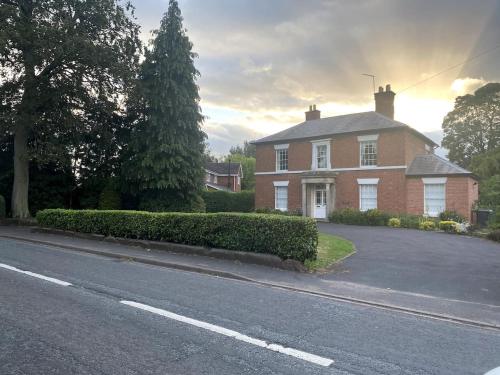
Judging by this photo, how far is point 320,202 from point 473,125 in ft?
92.0

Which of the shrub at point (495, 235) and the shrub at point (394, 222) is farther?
the shrub at point (394, 222)

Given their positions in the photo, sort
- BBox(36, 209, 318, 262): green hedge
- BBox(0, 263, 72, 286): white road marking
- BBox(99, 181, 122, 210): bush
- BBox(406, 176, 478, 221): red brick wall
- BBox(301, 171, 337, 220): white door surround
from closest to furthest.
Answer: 1. BBox(0, 263, 72, 286): white road marking
2. BBox(36, 209, 318, 262): green hedge
3. BBox(406, 176, 478, 221): red brick wall
4. BBox(99, 181, 122, 210): bush
5. BBox(301, 171, 337, 220): white door surround

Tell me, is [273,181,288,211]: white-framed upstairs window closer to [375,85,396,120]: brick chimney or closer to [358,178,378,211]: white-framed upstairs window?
[358,178,378,211]: white-framed upstairs window

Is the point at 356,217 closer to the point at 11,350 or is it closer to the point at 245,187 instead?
the point at 11,350

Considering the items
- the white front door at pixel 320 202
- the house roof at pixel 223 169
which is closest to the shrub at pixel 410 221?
the white front door at pixel 320 202

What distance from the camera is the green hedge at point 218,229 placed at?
10547mm

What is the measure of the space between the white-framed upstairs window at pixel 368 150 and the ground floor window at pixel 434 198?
3.89m

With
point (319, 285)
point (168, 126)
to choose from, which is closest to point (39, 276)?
point (319, 285)

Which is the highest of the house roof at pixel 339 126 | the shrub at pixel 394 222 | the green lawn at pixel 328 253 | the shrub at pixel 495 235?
the house roof at pixel 339 126


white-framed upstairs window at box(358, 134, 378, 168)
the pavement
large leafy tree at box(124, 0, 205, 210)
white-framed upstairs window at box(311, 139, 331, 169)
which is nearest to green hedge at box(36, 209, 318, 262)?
the pavement

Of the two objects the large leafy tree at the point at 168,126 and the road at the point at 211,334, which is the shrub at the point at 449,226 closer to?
the large leafy tree at the point at 168,126

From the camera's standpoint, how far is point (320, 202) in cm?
3072

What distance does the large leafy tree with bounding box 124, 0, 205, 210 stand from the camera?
931 inches

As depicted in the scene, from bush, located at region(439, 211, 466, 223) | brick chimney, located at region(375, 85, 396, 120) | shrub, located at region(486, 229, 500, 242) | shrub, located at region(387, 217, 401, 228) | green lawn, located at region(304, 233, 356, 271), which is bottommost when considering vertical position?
green lawn, located at region(304, 233, 356, 271)
